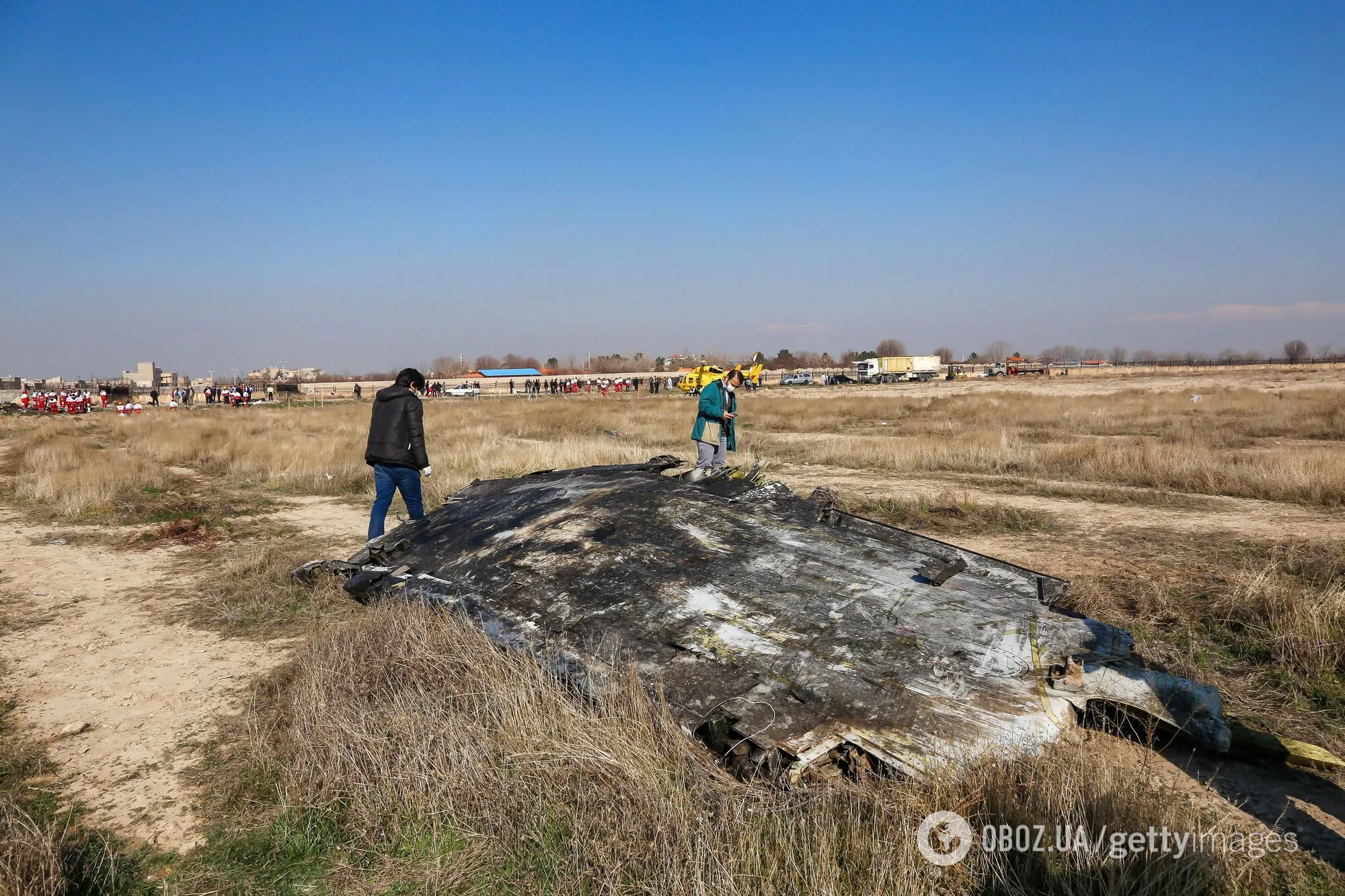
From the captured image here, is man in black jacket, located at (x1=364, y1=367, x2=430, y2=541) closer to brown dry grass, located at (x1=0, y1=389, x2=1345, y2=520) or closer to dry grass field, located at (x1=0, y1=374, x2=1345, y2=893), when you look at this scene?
dry grass field, located at (x1=0, y1=374, x2=1345, y2=893)

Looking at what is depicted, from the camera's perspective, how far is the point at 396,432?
7.55m

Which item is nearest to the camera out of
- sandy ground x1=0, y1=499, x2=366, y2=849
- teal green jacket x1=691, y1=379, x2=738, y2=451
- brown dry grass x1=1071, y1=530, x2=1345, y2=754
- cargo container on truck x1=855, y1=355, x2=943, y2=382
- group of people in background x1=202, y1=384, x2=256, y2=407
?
sandy ground x1=0, y1=499, x2=366, y2=849

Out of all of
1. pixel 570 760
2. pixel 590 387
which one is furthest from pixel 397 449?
pixel 590 387

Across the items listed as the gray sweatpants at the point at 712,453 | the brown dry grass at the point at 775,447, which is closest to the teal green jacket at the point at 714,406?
the gray sweatpants at the point at 712,453

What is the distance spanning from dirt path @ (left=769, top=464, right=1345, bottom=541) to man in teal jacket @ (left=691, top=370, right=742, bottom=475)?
140 cm

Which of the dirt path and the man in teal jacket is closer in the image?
the dirt path

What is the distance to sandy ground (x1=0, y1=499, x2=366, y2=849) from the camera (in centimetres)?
356

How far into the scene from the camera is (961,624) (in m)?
3.72

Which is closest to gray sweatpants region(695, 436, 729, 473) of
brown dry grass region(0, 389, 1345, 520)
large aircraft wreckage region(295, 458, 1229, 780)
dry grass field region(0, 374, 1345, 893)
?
brown dry grass region(0, 389, 1345, 520)

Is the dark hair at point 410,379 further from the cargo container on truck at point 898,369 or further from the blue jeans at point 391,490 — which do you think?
the cargo container on truck at point 898,369

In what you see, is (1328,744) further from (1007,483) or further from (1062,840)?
(1007,483)

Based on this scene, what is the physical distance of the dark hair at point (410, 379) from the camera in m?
7.64

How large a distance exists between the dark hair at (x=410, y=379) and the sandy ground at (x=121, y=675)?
227 cm

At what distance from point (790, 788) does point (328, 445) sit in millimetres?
16645
